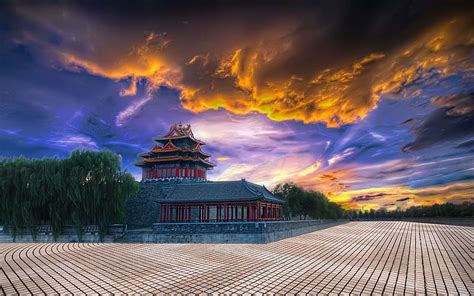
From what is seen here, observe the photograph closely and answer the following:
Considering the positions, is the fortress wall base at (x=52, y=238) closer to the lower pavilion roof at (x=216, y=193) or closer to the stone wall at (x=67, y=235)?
the stone wall at (x=67, y=235)

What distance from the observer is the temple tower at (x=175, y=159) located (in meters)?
→ 38.7

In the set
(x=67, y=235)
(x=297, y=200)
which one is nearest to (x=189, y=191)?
(x=67, y=235)

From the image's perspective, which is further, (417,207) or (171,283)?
(417,207)

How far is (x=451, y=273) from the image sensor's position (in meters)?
9.41

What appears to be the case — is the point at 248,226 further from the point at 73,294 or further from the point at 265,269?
the point at 73,294

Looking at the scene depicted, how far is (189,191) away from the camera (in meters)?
29.3

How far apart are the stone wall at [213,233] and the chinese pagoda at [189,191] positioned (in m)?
4.91

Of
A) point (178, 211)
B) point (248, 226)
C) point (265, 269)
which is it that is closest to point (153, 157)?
point (178, 211)

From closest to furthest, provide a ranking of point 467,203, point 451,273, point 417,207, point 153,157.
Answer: point 451,273
point 153,157
point 467,203
point 417,207

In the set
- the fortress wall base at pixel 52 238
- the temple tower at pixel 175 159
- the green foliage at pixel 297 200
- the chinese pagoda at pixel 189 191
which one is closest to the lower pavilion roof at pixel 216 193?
the chinese pagoda at pixel 189 191

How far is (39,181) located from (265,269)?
889 inches

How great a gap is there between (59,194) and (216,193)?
13578 mm

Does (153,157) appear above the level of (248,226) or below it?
above

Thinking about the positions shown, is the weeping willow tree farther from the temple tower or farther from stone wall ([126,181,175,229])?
the temple tower
